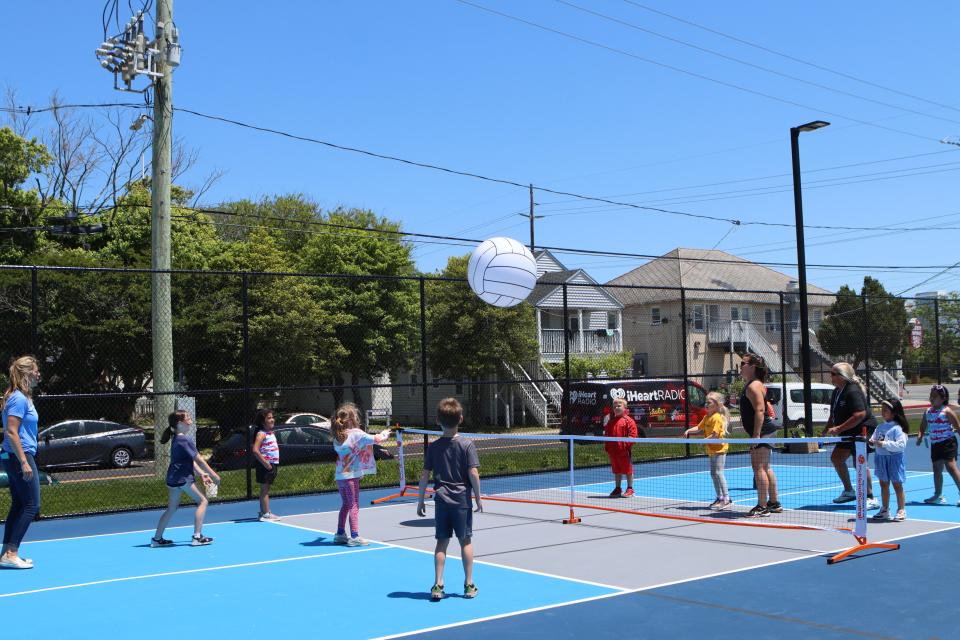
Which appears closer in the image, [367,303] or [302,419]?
[302,419]

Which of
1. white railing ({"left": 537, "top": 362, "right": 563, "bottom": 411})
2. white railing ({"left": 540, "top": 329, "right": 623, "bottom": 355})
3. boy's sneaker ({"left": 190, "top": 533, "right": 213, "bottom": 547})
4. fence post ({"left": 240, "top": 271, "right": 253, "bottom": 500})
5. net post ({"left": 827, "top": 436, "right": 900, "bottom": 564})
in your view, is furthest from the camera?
white railing ({"left": 540, "top": 329, "right": 623, "bottom": 355})

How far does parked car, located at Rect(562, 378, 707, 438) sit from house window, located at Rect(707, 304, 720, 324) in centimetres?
2386

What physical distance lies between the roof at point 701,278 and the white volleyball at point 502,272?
42.4m

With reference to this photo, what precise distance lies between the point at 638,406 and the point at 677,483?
14099 millimetres

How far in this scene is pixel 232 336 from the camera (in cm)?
3312

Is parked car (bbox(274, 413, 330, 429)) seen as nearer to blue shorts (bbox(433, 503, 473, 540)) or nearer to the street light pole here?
the street light pole

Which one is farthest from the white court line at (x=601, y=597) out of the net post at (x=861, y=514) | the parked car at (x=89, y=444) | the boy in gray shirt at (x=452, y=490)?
the parked car at (x=89, y=444)

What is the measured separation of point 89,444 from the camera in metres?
26.7

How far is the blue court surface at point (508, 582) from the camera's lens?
7086mm

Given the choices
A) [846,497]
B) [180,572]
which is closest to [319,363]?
[846,497]

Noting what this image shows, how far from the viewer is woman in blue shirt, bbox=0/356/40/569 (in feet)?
30.2

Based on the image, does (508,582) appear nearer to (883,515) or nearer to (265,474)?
(265,474)

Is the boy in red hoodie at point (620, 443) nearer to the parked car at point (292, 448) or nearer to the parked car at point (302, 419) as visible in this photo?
the parked car at point (292, 448)

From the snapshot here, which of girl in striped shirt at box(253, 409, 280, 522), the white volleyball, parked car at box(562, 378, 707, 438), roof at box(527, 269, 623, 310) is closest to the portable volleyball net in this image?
the white volleyball
